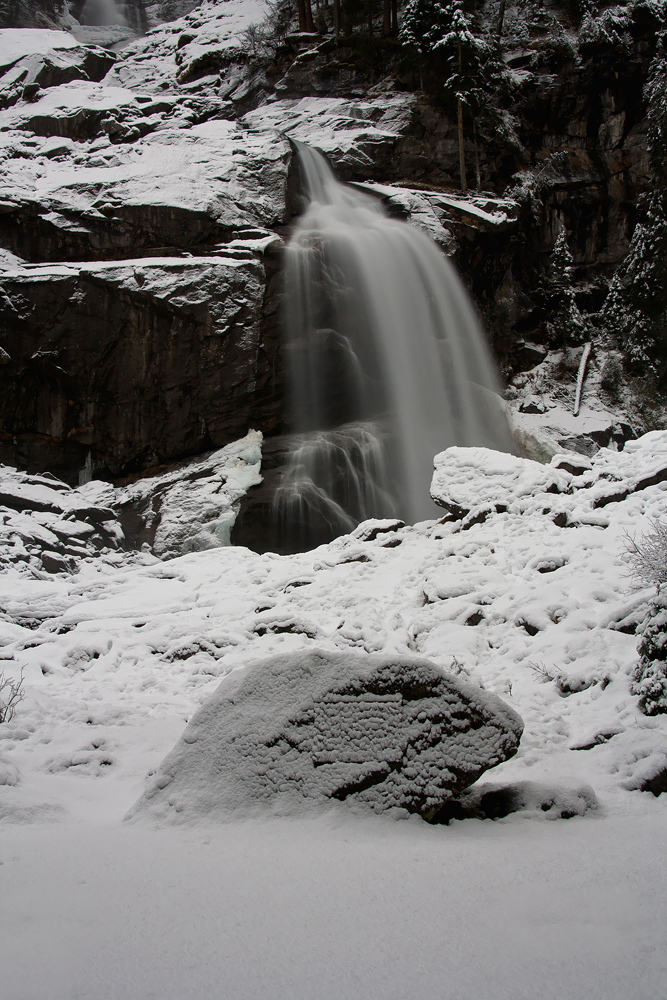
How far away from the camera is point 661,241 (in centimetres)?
2253

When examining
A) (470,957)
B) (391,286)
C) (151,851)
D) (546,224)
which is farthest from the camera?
(546,224)

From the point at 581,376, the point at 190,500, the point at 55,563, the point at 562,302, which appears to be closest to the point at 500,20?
the point at 562,302

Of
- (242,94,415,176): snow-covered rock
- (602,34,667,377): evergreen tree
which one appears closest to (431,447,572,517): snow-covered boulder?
(602,34,667,377): evergreen tree

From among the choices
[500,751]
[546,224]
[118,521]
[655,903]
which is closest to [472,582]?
[500,751]

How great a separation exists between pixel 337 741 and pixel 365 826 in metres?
0.47

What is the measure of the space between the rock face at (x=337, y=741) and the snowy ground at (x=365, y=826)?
0.19m

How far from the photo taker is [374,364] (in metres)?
19.3

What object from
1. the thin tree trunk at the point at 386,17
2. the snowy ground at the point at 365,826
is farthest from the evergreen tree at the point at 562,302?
the snowy ground at the point at 365,826

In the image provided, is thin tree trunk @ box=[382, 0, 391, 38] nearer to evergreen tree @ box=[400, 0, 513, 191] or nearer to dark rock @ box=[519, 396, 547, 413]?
evergreen tree @ box=[400, 0, 513, 191]

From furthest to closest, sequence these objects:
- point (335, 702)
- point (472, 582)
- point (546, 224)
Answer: point (546, 224) → point (472, 582) → point (335, 702)

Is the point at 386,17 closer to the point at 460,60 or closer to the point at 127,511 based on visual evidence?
the point at 460,60

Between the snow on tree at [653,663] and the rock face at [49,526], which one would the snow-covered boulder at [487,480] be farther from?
the rock face at [49,526]

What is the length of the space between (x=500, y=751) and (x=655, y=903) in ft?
3.69

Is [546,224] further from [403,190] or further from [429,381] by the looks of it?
[429,381]
